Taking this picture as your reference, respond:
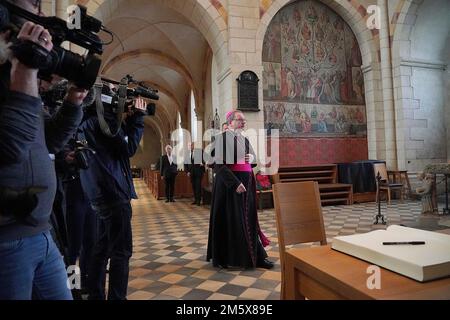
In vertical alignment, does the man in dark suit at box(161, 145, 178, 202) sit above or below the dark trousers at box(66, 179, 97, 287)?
above

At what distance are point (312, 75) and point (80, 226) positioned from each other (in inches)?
299

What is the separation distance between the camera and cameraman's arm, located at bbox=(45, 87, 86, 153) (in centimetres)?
112

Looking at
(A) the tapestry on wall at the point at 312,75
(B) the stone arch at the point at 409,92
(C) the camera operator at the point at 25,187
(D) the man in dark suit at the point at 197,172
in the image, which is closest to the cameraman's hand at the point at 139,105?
(C) the camera operator at the point at 25,187

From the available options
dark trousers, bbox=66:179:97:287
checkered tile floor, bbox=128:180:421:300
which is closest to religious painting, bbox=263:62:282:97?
checkered tile floor, bbox=128:180:421:300

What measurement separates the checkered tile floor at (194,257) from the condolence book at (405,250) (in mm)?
1625

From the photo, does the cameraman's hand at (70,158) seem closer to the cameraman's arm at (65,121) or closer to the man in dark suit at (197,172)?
the cameraman's arm at (65,121)

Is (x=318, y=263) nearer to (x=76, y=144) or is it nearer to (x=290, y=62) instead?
(x=76, y=144)

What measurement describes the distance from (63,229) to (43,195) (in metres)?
0.46

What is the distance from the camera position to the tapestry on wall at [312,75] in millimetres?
8117

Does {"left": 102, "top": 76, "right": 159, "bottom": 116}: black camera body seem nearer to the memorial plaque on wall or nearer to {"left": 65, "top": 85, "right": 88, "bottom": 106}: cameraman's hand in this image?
{"left": 65, "top": 85, "right": 88, "bottom": 106}: cameraman's hand

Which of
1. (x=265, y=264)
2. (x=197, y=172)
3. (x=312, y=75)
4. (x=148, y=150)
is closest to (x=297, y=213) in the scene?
(x=265, y=264)

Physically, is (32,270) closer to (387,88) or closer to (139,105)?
Answer: (139,105)

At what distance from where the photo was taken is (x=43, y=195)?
3.10 feet

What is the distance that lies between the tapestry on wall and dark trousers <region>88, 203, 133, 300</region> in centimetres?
639
